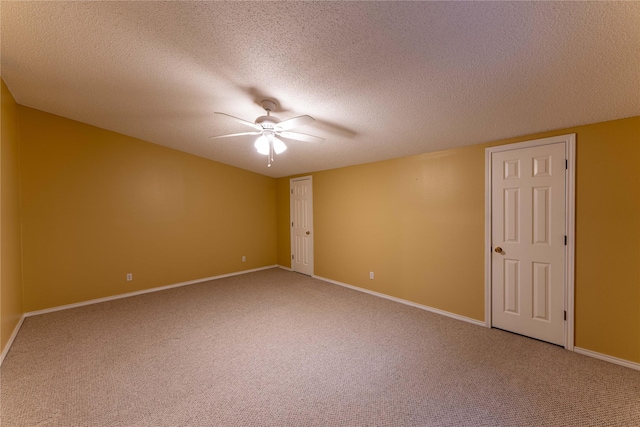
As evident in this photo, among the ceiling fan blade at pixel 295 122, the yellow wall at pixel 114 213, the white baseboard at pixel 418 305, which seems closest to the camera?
the ceiling fan blade at pixel 295 122

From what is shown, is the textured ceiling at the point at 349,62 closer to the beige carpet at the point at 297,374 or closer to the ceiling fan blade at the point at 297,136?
the ceiling fan blade at the point at 297,136

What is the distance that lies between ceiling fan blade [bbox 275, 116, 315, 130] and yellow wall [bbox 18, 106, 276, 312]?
10.6 feet

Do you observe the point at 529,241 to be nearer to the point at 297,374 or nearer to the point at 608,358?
the point at 608,358

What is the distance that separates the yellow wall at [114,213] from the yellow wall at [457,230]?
207 centimetres

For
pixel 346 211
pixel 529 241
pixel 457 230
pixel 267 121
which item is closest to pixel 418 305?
pixel 457 230

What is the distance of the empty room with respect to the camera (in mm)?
1659

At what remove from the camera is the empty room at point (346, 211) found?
65.3 inches

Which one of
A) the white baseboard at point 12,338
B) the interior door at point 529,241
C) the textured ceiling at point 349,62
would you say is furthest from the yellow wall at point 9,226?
the interior door at point 529,241

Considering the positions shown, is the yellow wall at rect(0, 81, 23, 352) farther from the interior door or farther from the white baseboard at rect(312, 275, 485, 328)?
the interior door

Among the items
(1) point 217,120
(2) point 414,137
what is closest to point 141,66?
(1) point 217,120

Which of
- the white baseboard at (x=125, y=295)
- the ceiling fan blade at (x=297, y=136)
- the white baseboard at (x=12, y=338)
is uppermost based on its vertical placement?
the ceiling fan blade at (x=297, y=136)

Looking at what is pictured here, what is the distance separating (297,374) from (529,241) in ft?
8.88

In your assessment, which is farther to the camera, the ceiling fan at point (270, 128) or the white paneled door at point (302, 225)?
the white paneled door at point (302, 225)

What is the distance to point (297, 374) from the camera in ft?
7.09
